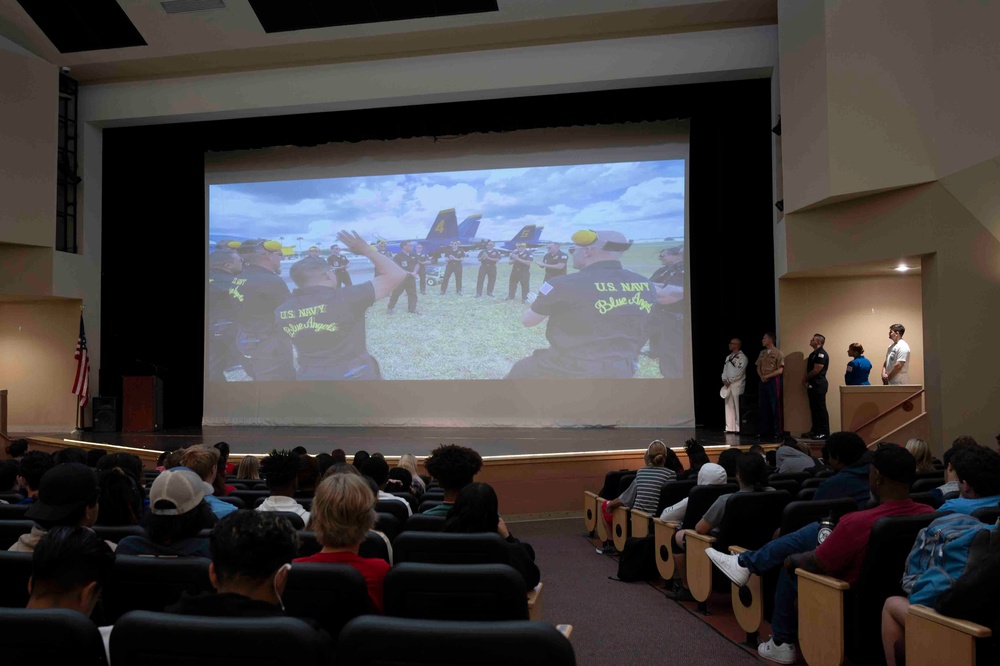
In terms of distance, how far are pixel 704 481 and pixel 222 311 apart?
995 cm

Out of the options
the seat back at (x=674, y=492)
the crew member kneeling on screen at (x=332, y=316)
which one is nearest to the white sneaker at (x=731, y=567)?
the seat back at (x=674, y=492)

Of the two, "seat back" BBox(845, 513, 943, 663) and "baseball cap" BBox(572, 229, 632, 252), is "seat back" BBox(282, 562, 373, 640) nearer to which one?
"seat back" BBox(845, 513, 943, 663)

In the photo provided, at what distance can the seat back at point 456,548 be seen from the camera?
258cm

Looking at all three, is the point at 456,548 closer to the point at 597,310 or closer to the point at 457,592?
the point at 457,592

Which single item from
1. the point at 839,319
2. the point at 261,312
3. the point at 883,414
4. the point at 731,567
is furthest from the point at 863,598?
the point at 261,312

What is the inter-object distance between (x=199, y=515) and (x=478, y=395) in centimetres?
944

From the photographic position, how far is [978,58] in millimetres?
7246

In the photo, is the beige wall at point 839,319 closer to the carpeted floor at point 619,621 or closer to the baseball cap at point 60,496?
A: the carpeted floor at point 619,621

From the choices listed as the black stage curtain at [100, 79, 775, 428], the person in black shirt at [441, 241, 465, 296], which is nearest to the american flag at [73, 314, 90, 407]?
the black stage curtain at [100, 79, 775, 428]

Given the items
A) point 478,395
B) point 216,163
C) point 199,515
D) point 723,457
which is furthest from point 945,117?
point 216,163

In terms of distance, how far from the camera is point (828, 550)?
3039 millimetres

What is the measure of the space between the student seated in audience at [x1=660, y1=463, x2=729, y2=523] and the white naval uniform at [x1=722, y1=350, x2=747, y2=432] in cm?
584

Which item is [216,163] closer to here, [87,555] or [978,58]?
[978,58]

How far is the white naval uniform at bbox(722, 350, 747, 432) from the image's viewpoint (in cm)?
1041
